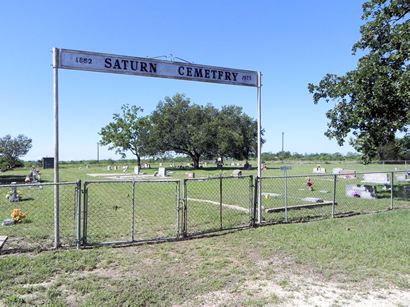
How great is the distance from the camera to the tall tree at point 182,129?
50.9 metres

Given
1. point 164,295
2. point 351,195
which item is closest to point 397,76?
point 351,195

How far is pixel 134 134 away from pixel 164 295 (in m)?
54.7

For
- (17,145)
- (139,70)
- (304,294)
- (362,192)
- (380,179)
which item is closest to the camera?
(304,294)

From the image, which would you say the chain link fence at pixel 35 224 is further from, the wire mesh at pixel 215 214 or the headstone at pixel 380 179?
the headstone at pixel 380 179

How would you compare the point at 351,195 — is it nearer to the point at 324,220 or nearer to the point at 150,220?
the point at 324,220

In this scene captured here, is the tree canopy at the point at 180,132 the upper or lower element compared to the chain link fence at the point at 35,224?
upper

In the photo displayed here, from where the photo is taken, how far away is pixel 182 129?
5119 cm

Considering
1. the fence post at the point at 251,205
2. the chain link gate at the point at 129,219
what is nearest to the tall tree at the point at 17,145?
the chain link gate at the point at 129,219

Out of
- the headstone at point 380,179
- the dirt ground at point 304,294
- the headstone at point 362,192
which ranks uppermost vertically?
the headstone at point 380,179

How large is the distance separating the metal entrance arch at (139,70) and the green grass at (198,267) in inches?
51.1

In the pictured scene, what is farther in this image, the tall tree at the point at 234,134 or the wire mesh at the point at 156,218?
the tall tree at the point at 234,134

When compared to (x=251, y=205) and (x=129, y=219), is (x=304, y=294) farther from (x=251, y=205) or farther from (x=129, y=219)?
(x=129, y=219)

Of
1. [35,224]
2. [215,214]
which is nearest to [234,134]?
[215,214]

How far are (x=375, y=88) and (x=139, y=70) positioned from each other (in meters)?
9.38
